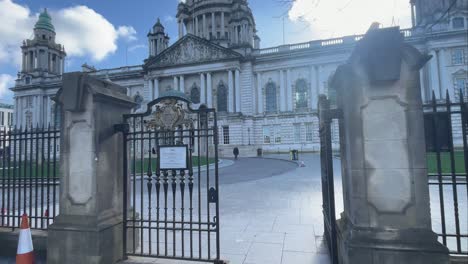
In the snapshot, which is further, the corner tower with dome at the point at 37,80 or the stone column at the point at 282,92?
the corner tower with dome at the point at 37,80

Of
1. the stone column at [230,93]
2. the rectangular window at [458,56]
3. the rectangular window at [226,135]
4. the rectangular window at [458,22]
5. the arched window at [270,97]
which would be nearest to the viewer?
the rectangular window at [458,56]

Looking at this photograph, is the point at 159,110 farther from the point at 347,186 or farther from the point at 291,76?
the point at 291,76

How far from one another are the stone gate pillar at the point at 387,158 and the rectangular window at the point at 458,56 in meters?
47.1

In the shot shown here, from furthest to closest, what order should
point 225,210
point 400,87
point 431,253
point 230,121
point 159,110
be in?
1. point 230,121
2. point 225,210
3. point 159,110
4. point 400,87
5. point 431,253

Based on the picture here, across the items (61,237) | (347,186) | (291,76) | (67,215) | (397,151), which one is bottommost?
(61,237)

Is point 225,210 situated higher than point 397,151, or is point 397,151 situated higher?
point 397,151

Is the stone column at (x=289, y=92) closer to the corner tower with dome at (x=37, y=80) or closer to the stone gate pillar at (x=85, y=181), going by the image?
the stone gate pillar at (x=85, y=181)

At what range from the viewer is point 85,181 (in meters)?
4.05

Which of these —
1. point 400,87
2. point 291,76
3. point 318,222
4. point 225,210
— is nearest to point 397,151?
point 400,87

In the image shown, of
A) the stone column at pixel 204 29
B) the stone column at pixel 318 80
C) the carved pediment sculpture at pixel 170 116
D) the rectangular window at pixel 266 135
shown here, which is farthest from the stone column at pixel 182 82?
the carved pediment sculpture at pixel 170 116

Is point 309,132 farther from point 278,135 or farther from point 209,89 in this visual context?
point 209,89

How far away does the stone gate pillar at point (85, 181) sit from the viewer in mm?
3982

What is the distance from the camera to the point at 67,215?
4129 millimetres

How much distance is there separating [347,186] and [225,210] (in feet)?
15.6
